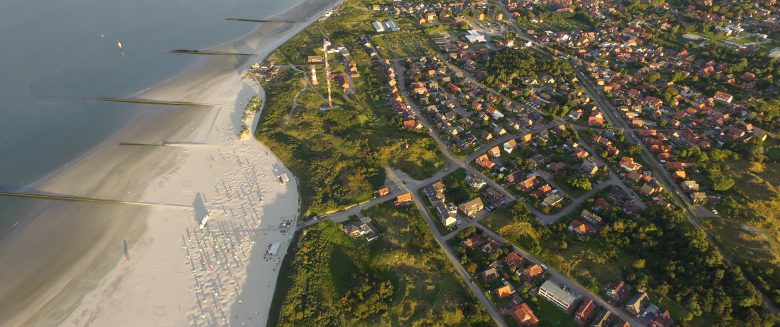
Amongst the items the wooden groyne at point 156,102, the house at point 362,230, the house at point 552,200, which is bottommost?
the house at point 552,200

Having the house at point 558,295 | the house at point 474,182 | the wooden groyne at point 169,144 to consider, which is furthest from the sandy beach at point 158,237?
the house at point 558,295

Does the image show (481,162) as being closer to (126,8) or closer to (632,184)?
(632,184)

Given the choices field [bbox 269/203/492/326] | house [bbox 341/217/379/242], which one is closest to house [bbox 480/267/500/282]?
field [bbox 269/203/492/326]

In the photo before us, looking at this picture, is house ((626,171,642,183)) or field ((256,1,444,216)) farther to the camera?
house ((626,171,642,183))

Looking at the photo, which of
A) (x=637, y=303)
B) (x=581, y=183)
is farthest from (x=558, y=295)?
(x=581, y=183)

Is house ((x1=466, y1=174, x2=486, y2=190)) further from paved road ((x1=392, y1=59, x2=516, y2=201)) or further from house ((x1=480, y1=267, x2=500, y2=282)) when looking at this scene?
house ((x1=480, y1=267, x2=500, y2=282))

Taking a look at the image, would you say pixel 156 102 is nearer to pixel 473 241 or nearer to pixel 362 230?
pixel 362 230

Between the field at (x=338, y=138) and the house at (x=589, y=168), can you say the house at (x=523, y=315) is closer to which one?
the field at (x=338, y=138)
